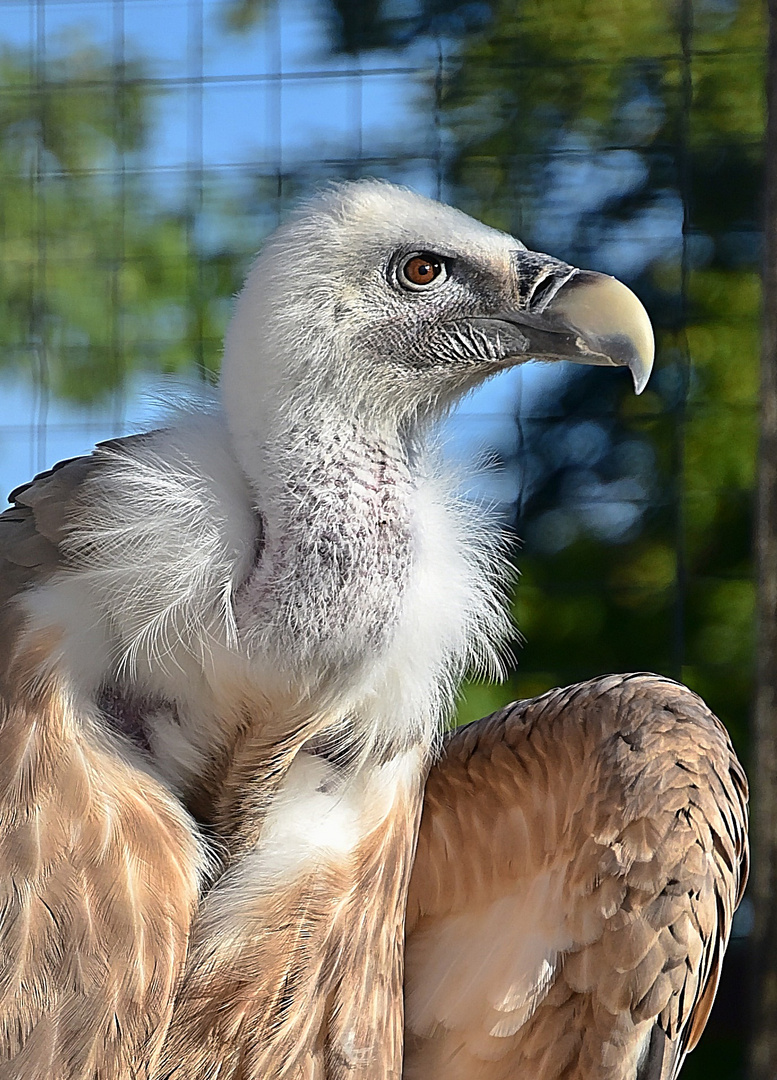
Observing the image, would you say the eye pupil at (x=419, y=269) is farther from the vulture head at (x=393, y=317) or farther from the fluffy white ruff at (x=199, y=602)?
the fluffy white ruff at (x=199, y=602)

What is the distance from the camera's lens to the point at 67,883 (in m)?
1.05

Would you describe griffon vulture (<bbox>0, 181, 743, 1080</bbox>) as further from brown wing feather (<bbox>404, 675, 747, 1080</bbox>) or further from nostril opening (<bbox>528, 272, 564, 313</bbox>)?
brown wing feather (<bbox>404, 675, 747, 1080</bbox>)

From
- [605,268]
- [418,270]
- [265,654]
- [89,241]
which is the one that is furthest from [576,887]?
[89,241]

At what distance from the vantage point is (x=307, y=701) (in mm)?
1040

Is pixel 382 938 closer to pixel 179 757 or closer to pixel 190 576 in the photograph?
pixel 179 757

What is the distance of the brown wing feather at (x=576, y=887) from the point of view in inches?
52.3

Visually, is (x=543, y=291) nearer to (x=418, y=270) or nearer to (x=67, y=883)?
(x=418, y=270)

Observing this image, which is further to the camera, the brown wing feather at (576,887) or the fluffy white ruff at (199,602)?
the brown wing feather at (576,887)

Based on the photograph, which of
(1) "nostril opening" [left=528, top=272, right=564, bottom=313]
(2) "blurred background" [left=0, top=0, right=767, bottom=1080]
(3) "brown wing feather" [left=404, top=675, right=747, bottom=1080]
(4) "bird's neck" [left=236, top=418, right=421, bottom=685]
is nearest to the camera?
(4) "bird's neck" [left=236, top=418, right=421, bottom=685]

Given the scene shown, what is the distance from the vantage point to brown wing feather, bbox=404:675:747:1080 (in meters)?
1.33

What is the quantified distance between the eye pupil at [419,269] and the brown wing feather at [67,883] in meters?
0.34

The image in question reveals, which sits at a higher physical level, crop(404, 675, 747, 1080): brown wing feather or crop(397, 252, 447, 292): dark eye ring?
crop(397, 252, 447, 292): dark eye ring

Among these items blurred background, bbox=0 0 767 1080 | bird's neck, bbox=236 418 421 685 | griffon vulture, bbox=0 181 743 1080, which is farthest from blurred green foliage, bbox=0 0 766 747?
bird's neck, bbox=236 418 421 685

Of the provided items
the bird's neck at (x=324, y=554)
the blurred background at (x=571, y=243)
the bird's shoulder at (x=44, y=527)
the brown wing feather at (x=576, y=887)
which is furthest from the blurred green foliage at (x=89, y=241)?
the bird's neck at (x=324, y=554)
